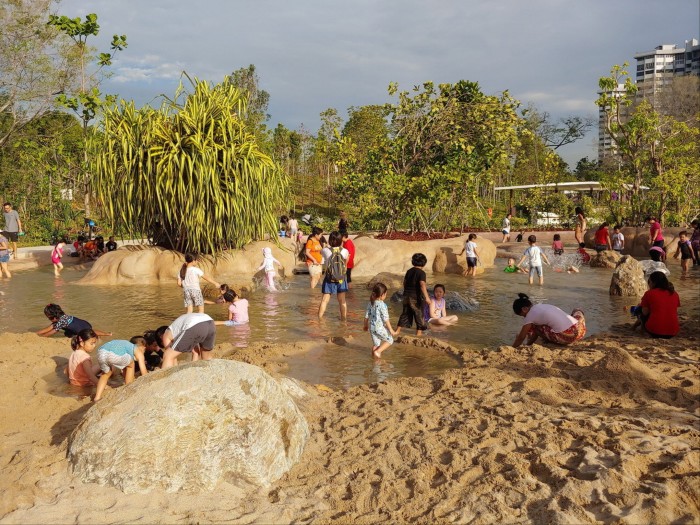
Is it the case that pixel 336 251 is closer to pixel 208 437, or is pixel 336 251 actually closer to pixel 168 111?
pixel 208 437

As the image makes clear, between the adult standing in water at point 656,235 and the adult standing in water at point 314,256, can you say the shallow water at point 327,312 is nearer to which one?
the adult standing in water at point 314,256

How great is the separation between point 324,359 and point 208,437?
3.69 meters

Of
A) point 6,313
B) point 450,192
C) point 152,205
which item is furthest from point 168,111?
point 450,192

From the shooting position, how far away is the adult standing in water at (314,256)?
1470 centimetres

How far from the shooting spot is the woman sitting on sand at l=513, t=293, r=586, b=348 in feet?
25.8

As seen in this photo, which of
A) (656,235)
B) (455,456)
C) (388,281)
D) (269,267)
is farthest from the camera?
(656,235)

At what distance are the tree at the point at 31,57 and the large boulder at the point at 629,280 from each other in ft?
84.4

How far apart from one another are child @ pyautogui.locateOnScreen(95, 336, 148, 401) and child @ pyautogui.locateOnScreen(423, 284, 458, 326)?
446 centimetres

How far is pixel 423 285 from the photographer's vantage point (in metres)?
8.84

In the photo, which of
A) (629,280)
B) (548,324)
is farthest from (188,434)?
(629,280)

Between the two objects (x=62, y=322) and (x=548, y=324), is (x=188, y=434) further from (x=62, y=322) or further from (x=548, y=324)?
(x=548, y=324)

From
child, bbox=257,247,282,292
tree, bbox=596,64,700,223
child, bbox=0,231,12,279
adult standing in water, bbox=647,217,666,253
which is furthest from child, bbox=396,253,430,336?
tree, bbox=596,64,700,223

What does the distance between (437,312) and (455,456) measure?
5.41m

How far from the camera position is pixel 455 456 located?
4.41m
